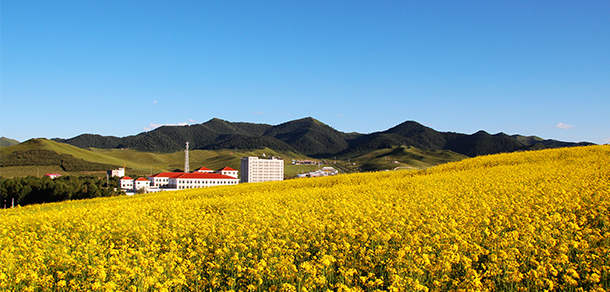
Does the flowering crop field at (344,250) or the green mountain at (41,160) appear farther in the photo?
the green mountain at (41,160)

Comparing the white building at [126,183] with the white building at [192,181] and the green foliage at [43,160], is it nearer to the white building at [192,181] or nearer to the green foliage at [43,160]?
the white building at [192,181]

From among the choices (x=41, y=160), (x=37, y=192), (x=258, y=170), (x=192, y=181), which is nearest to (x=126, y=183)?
(x=192, y=181)

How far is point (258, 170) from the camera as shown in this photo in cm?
14525

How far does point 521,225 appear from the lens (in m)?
7.57

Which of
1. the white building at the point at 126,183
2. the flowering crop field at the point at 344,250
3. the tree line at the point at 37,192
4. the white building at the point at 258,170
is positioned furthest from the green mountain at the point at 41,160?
the flowering crop field at the point at 344,250

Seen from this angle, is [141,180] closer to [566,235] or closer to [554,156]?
[554,156]

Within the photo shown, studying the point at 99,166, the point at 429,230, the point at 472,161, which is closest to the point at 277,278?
the point at 429,230

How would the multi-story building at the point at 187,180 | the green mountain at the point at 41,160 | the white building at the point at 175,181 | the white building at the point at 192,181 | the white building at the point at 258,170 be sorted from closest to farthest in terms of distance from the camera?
1. the white building at the point at 192,181
2. the multi-story building at the point at 187,180
3. the white building at the point at 175,181
4. the white building at the point at 258,170
5. the green mountain at the point at 41,160

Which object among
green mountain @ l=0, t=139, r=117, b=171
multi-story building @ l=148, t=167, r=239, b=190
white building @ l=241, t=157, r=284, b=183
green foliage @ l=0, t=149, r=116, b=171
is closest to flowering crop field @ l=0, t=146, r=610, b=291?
multi-story building @ l=148, t=167, r=239, b=190

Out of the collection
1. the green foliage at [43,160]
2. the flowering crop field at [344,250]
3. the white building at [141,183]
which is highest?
the green foliage at [43,160]

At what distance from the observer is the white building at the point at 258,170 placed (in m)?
144

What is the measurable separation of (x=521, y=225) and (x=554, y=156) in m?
21.5

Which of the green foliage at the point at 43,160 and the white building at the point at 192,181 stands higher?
the green foliage at the point at 43,160

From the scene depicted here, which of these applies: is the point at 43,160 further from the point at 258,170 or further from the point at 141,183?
the point at 258,170
